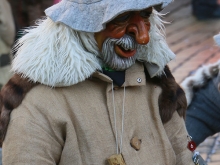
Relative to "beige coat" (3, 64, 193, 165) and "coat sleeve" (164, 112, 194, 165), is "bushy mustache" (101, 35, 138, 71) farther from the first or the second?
"coat sleeve" (164, 112, 194, 165)

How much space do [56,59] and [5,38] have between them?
2.69m

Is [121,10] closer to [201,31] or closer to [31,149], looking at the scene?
[31,149]

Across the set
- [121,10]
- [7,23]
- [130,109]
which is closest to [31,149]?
[130,109]

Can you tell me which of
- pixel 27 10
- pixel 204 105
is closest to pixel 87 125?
pixel 204 105

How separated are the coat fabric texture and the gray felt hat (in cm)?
259

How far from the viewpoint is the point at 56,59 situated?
8.16 ft

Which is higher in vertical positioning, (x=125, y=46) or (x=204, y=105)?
(x=125, y=46)

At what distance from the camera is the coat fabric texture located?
197 inches

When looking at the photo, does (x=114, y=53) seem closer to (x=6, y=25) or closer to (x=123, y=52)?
(x=123, y=52)

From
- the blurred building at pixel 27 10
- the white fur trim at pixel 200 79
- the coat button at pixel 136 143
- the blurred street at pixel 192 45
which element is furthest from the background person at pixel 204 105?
the blurred building at pixel 27 10

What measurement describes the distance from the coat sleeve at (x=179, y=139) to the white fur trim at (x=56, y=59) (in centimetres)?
53

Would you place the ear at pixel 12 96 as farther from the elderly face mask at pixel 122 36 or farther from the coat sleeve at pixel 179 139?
the coat sleeve at pixel 179 139

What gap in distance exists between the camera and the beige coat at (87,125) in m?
2.42

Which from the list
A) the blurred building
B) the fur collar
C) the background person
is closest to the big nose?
the fur collar
